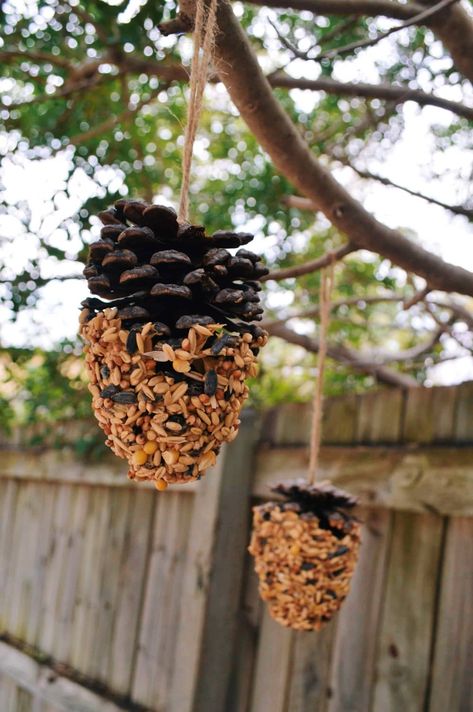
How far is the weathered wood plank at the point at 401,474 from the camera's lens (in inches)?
68.0

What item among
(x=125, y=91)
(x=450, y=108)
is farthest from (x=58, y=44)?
(x=450, y=108)

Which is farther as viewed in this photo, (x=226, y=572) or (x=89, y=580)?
(x=89, y=580)

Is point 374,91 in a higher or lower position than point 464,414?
higher

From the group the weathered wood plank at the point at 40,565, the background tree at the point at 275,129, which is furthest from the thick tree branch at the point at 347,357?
the weathered wood plank at the point at 40,565

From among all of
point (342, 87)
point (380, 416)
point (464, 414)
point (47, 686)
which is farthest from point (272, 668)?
point (342, 87)

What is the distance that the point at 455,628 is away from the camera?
5.62 ft

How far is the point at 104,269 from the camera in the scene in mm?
896

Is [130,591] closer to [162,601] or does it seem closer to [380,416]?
[162,601]

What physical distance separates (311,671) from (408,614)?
14.8 inches

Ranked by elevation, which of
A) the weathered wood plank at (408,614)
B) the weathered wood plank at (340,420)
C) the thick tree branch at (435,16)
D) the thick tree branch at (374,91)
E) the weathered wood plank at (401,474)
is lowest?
the weathered wood plank at (408,614)

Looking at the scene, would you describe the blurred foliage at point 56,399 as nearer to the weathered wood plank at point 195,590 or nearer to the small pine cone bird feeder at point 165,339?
the weathered wood plank at point 195,590

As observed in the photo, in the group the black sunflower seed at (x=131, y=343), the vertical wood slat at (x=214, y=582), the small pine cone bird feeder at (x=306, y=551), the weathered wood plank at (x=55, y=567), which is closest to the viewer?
the black sunflower seed at (x=131, y=343)

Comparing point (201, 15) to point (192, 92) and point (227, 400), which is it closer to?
point (192, 92)

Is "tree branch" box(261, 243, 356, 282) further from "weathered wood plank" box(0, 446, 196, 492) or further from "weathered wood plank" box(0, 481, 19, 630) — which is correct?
"weathered wood plank" box(0, 481, 19, 630)
